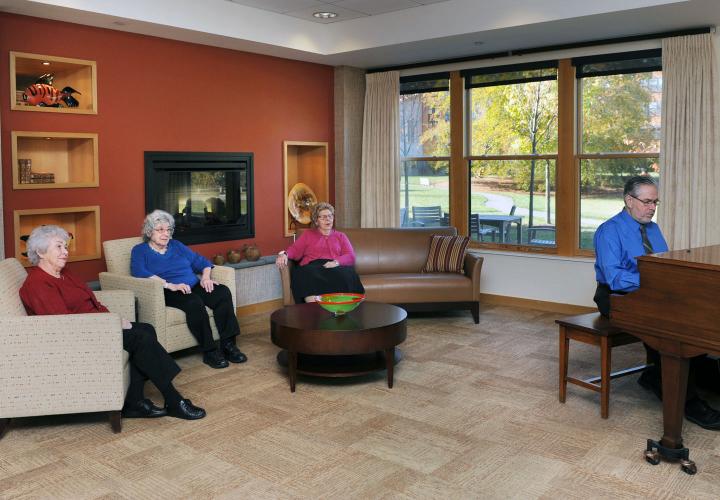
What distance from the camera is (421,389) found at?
4504 millimetres

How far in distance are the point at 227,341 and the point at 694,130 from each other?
162 inches

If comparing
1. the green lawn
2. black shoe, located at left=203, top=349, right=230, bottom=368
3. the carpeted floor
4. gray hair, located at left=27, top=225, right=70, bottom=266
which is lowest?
the carpeted floor

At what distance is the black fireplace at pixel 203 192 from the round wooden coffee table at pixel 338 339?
6.49 ft

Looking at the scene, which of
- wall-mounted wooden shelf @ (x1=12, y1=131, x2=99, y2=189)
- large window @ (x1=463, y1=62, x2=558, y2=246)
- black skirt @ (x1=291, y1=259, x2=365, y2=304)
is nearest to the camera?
wall-mounted wooden shelf @ (x1=12, y1=131, x2=99, y2=189)

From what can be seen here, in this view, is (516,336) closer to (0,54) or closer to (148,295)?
(148,295)

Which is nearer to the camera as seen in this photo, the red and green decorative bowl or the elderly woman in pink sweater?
the red and green decorative bowl

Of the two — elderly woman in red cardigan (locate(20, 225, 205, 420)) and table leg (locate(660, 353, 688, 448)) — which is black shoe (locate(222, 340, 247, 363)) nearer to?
elderly woman in red cardigan (locate(20, 225, 205, 420))

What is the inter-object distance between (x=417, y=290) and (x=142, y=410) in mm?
2868

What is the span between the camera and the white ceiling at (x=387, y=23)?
5.34m

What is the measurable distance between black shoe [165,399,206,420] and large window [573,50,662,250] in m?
4.25

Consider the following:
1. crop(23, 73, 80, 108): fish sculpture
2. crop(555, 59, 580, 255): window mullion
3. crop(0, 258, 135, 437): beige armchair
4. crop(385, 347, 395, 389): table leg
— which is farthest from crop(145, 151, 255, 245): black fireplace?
crop(555, 59, 580, 255): window mullion

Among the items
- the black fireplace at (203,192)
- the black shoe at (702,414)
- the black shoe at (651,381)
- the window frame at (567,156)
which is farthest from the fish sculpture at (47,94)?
the black shoe at (702,414)

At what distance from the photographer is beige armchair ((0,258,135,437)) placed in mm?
3596

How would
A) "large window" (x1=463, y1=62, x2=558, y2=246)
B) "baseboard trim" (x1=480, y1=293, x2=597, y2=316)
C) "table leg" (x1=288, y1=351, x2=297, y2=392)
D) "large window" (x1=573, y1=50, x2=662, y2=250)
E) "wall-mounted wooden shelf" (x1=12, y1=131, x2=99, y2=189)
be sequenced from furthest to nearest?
1. "large window" (x1=463, y1=62, x2=558, y2=246)
2. "baseboard trim" (x1=480, y1=293, x2=597, y2=316)
3. "large window" (x1=573, y1=50, x2=662, y2=250)
4. "wall-mounted wooden shelf" (x1=12, y1=131, x2=99, y2=189)
5. "table leg" (x1=288, y1=351, x2=297, y2=392)
